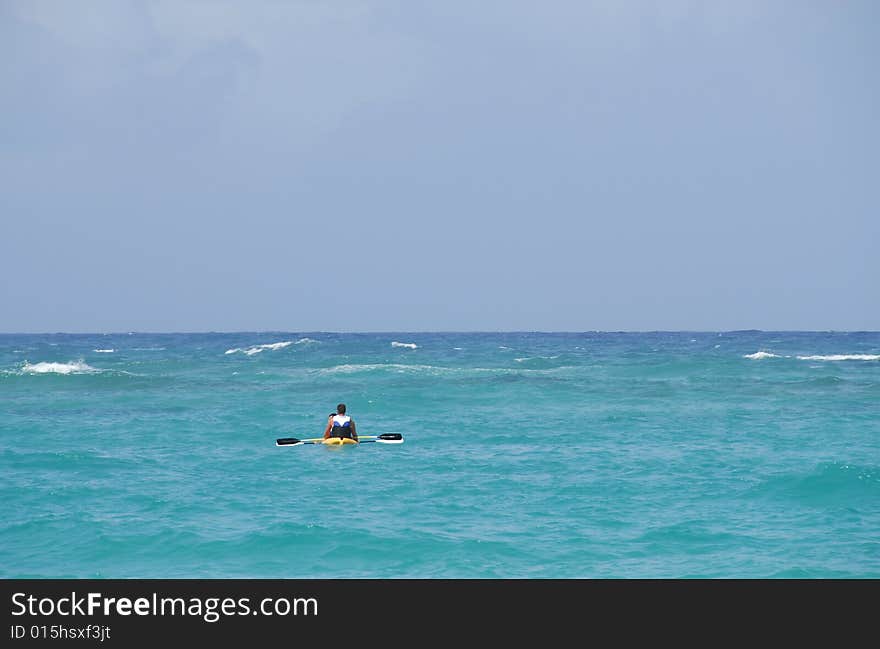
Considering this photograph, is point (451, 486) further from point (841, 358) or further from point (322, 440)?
point (841, 358)

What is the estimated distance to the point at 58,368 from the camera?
43.5 meters

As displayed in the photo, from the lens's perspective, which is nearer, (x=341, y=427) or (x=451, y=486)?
(x=451, y=486)

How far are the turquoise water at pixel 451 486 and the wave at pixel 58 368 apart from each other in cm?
1174

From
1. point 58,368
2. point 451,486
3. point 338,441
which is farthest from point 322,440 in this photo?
point 58,368

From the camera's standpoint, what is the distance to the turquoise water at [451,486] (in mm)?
11211

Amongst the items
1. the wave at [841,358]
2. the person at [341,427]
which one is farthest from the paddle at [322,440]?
the wave at [841,358]

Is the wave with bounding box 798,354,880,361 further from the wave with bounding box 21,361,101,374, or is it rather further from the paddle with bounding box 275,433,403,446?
the wave with bounding box 21,361,101,374

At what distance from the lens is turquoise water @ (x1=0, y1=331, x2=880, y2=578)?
36.8ft

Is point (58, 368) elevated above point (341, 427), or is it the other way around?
point (58, 368)

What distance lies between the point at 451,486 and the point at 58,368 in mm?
34738

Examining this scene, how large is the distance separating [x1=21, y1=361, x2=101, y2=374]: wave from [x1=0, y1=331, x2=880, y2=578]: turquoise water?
11.7 metres

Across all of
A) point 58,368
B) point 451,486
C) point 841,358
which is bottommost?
point 451,486

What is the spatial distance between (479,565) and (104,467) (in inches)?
373
